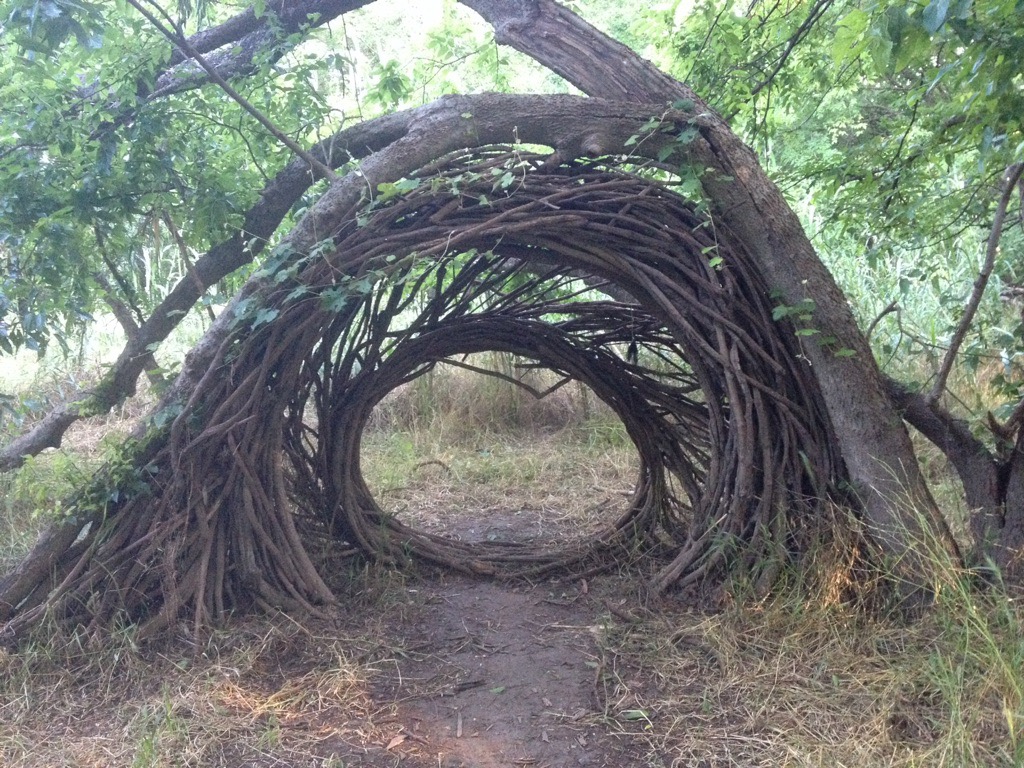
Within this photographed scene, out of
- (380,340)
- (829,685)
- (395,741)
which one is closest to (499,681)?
(395,741)

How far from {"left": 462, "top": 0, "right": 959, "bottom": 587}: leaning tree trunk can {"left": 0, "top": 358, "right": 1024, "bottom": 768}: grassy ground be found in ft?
0.74

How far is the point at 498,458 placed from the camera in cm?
610

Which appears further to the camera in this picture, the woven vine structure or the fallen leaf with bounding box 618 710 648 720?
the woven vine structure

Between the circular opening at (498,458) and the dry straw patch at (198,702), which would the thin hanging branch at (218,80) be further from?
the dry straw patch at (198,702)

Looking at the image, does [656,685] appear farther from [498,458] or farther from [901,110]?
[498,458]

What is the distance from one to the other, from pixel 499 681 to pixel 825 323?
Result: 65.5 inches

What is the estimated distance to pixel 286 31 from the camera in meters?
3.83

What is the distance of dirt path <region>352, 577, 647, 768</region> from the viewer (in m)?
2.56

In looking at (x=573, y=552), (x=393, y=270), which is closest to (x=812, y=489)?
(x=573, y=552)

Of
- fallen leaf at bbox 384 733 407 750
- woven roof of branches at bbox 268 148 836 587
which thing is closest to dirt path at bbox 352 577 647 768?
fallen leaf at bbox 384 733 407 750

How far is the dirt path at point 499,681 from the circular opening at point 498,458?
76cm

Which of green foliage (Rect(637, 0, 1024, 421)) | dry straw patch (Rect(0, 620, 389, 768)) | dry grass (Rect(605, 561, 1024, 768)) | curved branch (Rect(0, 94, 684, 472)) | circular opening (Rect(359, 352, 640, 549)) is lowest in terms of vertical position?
dry straw patch (Rect(0, 620, 389, 768))

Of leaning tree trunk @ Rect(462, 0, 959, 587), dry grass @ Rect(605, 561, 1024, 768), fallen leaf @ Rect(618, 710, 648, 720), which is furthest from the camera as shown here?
leaning tree trunk @ Rect(462, 0, 959, 587)

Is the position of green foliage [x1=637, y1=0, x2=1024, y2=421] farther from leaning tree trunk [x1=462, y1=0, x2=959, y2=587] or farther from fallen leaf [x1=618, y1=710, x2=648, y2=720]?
fallen leaf [x1=618, y1=710, x2=648, y2=720]
